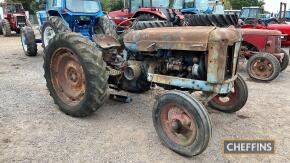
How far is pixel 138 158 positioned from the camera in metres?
3.23

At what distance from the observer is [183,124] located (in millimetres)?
3316

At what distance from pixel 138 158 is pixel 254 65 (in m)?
5.01

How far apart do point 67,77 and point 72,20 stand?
4.46 meters

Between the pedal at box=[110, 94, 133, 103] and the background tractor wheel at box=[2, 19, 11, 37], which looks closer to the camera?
the pedal at box=[110, 94, 133, 103]

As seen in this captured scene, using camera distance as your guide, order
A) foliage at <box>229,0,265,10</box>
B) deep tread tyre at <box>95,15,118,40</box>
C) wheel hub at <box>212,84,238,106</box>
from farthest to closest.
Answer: foliage at <box>229,0,265,10</box> → deep tread tyre at <box>95,15,118,40</box> → wheel hub at <box>212,84,238,106</box>

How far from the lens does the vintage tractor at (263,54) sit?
695 cm

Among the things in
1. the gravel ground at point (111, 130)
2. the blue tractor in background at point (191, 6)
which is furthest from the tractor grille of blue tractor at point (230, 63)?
the blue tractor in background at point (191, 6)

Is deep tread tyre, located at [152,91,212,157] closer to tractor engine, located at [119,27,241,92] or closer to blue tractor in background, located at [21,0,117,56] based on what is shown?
tractor engine, located at [119,27,241,92]

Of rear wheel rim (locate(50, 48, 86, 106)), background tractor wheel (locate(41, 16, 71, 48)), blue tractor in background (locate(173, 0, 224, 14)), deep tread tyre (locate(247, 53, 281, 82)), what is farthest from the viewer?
blue tractor in background (locate(173, 0, 224, 14))

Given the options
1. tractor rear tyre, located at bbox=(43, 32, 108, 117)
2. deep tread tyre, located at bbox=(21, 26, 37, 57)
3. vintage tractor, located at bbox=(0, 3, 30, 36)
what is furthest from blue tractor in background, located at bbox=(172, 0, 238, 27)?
vintage tractor, located at bbox=(0, 3, 30, 36)

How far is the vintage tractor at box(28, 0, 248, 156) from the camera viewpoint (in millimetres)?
3299

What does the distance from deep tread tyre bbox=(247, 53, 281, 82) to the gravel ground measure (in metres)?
1.21

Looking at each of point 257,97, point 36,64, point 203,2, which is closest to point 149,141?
point 257,97

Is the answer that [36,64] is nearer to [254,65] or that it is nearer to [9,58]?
[9,58]
